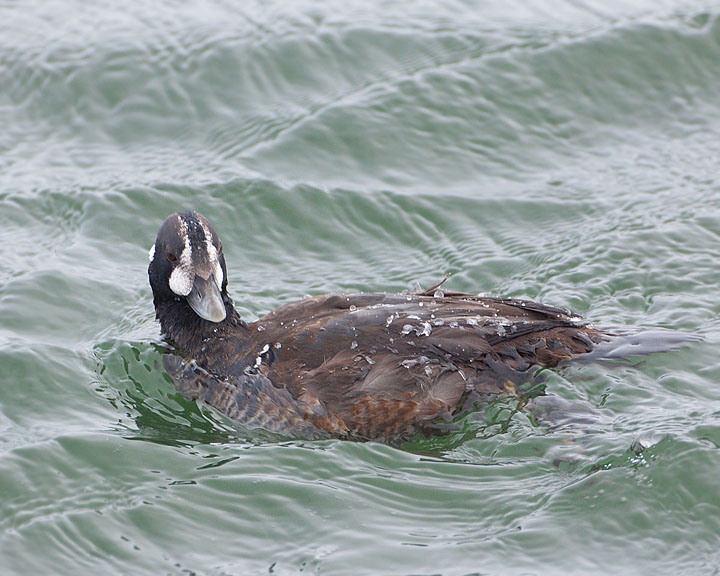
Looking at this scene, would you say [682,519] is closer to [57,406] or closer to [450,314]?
[450,314]

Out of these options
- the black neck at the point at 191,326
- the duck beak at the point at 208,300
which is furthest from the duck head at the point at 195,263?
the black neck at the point at 191,326

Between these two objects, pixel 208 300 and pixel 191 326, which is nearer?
pixel 208 300

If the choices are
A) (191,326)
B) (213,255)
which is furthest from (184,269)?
(191,326)

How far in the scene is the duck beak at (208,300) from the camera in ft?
20.6

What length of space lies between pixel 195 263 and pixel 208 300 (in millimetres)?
243


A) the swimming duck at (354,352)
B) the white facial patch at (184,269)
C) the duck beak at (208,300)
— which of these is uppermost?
the white facial patch at (184,269)

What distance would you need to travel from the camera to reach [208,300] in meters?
6.32

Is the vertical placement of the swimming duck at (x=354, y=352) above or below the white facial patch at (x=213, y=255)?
below

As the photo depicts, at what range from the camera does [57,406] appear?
256 inches

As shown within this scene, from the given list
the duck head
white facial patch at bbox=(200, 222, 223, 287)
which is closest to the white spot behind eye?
the duck head

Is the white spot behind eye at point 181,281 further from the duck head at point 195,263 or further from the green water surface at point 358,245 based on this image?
the green water surface at point 358,245

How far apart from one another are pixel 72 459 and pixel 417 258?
336 cm

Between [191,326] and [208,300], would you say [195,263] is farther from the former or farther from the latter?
[191,326]

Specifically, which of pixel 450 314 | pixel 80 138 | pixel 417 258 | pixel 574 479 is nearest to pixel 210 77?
pixel 80 138
